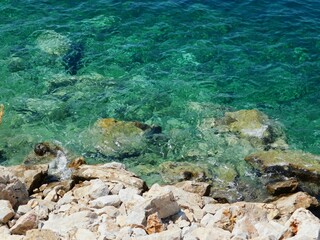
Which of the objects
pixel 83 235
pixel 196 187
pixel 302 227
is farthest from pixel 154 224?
pixel 196 187

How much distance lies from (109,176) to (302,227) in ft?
25.5

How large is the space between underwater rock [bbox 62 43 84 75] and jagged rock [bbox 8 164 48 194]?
31.8ft

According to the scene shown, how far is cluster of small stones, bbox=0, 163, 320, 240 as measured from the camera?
531 inches

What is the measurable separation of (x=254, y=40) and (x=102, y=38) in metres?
9.34

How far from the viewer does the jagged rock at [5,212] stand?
14352 millimetres

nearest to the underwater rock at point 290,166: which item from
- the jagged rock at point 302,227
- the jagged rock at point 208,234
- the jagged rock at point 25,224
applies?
the jagged rock at point 302,227

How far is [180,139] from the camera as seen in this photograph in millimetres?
23703

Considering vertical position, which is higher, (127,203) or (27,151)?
(127,203)

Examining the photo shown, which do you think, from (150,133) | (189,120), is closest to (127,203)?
(150,133)

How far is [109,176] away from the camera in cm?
1855

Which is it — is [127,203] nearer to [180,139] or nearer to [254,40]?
[180,139]

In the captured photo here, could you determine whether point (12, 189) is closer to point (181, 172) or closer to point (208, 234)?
point (208, 234)

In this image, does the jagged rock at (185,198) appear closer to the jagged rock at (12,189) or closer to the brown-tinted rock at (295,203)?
the brown-tinted rock at (295,203)

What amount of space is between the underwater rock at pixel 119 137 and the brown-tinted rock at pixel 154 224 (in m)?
8.31
